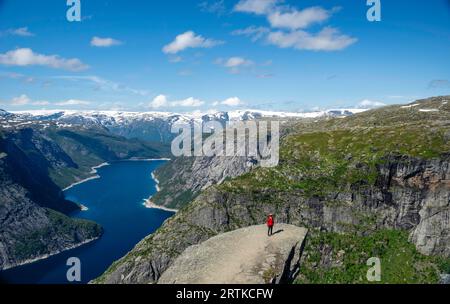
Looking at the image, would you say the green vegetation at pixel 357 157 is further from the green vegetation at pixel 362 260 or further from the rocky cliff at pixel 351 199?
the green vegetation at pixel 362 260

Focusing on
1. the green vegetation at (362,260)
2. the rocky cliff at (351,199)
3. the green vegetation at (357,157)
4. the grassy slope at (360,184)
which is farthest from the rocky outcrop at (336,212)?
the green vegetation at (362,260)

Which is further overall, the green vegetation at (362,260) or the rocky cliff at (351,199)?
the rocky cliff at (351,199)

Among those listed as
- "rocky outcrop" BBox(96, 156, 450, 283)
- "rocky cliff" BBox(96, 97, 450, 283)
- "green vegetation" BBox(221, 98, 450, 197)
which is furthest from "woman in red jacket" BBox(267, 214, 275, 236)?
"green vegetation" BBox(221, 98, 450, 197)

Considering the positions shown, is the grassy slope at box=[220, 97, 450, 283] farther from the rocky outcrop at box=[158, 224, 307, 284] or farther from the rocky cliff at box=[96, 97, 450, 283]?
the rocky outcrop at box=[158, 224, 307, 284]

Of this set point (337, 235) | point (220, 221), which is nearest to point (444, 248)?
point (337, 235)

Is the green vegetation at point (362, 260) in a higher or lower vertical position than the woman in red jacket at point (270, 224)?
lower
